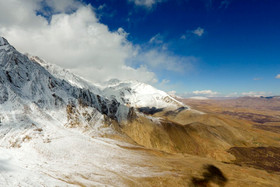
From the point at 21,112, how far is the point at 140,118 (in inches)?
2800

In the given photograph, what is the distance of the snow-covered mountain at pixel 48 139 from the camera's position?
86.8ft

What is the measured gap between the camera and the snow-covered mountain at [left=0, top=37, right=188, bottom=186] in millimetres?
26466

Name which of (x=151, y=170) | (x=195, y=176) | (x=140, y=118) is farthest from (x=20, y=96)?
(x=140, y=118)

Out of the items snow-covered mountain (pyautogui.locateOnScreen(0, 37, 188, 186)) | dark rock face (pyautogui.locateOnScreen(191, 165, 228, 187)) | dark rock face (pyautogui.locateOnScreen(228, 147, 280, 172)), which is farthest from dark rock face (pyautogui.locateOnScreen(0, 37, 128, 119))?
dark rock face (pyautogui.locateOnScreen(228, 147, 280, 172))

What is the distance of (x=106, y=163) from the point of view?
3631cm

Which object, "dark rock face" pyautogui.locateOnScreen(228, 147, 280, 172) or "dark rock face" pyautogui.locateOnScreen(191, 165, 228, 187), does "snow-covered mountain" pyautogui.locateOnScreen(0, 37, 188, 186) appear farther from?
"dark rock face" pyautogui.locateOnScreen(228, 147, 280, 172)

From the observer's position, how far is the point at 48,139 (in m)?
41.8

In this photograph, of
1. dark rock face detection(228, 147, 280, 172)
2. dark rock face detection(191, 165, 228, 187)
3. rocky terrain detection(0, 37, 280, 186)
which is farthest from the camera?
dark rock face detection(228, 147, 280, 172)

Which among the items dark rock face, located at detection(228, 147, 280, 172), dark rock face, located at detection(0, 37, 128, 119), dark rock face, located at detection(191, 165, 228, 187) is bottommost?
dark rock face, located at detection(228, 147, 280, 172)

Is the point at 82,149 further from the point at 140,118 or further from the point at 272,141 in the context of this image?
the point at 272,141

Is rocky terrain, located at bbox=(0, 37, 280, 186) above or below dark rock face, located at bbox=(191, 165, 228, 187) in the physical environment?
above

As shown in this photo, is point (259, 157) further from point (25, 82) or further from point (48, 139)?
point (25, 82)

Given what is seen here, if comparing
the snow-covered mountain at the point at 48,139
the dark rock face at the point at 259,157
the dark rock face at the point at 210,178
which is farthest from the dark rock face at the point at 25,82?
the dark rock face at the point at 259,157

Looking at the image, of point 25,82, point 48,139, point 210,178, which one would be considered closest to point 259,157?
point 210,178
